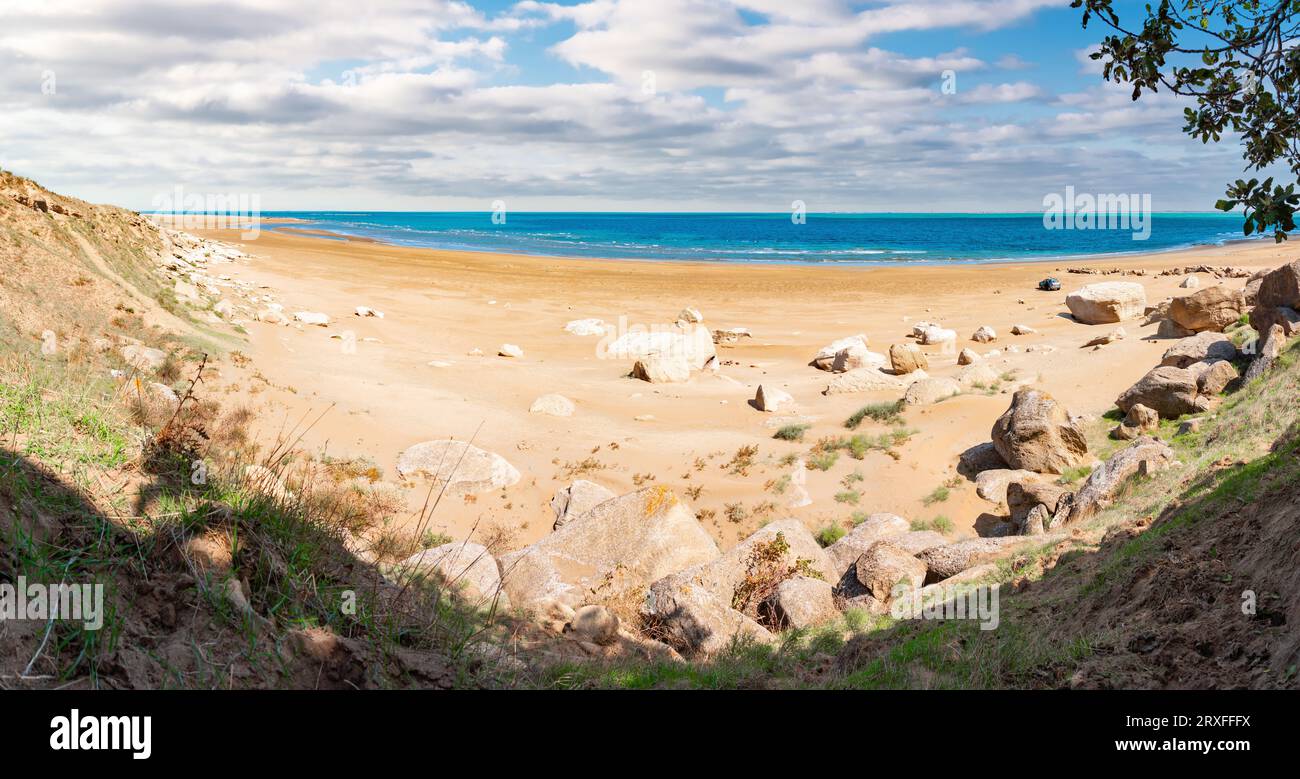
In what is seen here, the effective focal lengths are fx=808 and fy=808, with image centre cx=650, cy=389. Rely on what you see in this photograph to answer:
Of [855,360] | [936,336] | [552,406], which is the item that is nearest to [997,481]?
[552,406]

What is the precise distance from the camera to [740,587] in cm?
961

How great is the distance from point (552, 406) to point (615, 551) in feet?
25.7

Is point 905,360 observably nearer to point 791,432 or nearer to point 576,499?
point 791,432

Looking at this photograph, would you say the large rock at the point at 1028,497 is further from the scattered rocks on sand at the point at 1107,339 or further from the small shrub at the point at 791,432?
the scattered rocks on sand at the point at 1107,339

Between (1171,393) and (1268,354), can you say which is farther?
(1171,393)

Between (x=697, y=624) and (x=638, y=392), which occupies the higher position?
(x=638, y=392)

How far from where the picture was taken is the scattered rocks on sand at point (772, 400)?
60.4 feet

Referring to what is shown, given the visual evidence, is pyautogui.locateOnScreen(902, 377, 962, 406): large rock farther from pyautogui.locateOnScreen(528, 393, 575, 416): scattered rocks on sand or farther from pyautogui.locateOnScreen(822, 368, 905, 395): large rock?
pyautogui.locateOnScreen(528, 393, 575, 416): scattered rocks on sand

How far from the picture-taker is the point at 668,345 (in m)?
23.2

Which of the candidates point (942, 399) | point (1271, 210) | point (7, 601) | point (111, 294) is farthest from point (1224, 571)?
point (111, 294)

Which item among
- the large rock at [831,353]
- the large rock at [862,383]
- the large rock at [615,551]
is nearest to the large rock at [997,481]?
the large rock at [615,551]

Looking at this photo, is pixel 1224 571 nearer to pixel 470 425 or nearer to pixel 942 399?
pixel 942 399

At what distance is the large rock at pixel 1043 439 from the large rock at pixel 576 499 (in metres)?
6.68

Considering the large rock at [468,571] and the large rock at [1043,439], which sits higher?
the large rock at [1043,439]
